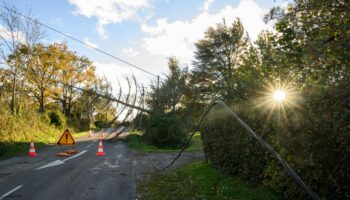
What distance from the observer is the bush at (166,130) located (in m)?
26.0

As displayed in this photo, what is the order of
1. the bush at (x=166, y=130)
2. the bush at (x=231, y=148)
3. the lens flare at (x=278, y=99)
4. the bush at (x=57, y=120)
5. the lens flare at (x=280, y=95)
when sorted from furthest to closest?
1. the bush at (x=57, y=120)
2. the bush at (x=166, y=130)
3. the bush at (x=231, y=148)
4. the lens flare at (x=280, y=95)
5. the lens flare at (x=278, y=99)

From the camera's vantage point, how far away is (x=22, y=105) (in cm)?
2666

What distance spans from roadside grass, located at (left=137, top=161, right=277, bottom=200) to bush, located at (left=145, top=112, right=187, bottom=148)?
13.9m

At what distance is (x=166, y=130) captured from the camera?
26172mm

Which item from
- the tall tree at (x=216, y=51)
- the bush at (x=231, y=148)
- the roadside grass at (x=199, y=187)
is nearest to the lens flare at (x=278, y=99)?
the bush at (x=231, y=148)

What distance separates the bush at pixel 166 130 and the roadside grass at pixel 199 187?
45.6ft

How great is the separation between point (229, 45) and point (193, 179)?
116 ft

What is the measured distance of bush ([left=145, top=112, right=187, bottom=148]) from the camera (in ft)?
85.2

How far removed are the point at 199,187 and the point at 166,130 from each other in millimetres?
17128

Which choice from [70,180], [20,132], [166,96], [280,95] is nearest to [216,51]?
[166,96]

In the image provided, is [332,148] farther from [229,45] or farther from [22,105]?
[229,45]

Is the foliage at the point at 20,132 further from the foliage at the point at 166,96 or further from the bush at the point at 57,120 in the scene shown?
the foliage at the point at 166,96

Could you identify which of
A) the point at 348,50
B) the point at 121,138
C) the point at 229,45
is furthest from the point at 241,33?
the point at 348,50

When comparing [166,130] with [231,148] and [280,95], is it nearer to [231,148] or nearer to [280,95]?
[231,148]
